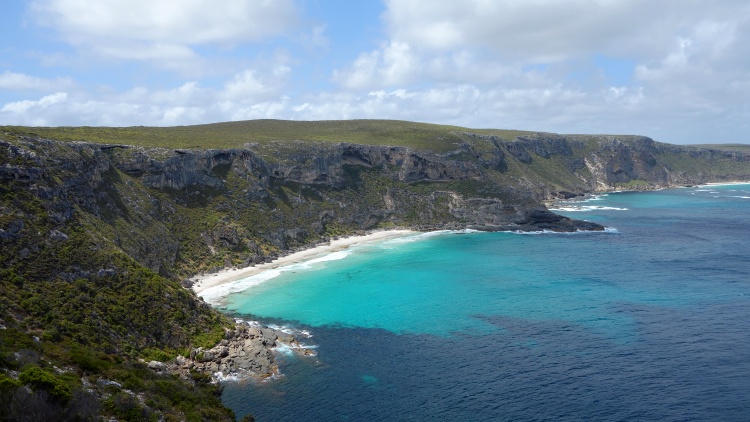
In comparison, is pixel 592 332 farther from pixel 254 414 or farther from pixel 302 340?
pixel 254 414

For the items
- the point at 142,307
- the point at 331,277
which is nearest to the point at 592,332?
the point at 331,277

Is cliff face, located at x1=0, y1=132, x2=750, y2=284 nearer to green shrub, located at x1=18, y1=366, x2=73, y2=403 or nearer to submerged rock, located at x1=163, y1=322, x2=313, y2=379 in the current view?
submerged rock, located at x1=163, y1=322, x2=313, y2=379

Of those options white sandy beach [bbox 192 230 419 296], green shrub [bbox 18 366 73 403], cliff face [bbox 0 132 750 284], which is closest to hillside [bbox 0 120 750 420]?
green shrub [bbox 18 366 73 403]

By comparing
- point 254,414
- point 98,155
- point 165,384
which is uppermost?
point 98,155

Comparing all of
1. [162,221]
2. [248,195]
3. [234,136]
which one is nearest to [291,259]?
[248,195]

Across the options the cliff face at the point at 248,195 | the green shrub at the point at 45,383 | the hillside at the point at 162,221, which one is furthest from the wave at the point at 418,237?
the green shrub at the point at 45,383

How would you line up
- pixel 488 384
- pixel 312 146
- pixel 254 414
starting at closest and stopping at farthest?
pixel 254 414, pixel 488 384, pixel 312 146

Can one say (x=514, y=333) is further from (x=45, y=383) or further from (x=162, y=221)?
(x=162, y=221)
